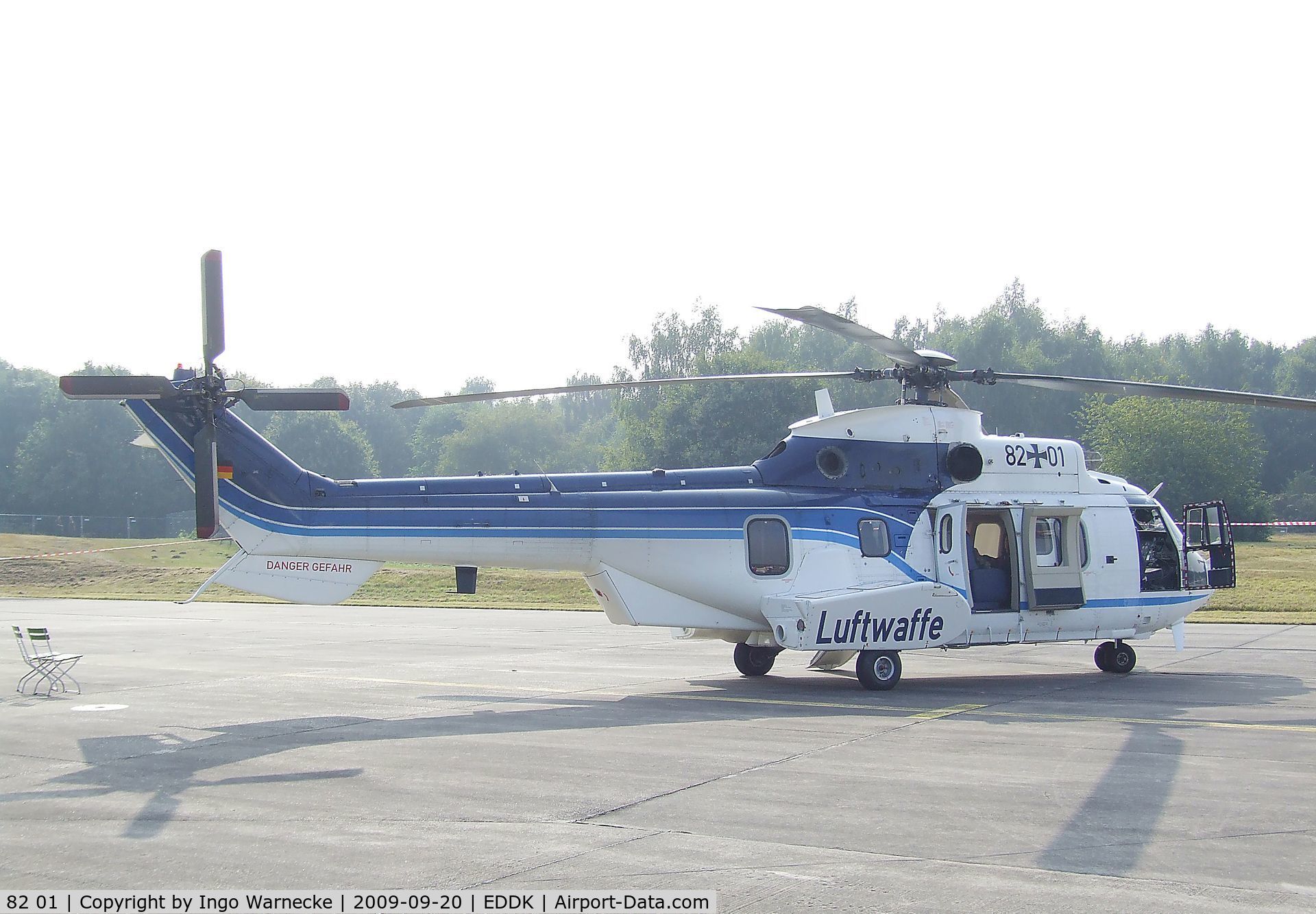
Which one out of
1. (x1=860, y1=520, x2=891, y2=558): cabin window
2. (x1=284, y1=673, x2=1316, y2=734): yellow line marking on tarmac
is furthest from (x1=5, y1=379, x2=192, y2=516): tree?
(x1=860, y1=520, x2=891, y2=558): cabin window

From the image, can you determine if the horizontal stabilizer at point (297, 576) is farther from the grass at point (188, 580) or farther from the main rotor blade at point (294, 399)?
the grass at point (188, 580)

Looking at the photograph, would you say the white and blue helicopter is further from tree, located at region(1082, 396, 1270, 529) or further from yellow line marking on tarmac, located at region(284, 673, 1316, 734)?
tree, located at region(1082, 396, 1270, 529)

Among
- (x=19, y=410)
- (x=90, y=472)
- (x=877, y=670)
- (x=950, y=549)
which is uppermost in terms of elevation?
(x=19, y=410)

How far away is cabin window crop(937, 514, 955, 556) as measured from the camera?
15.7 metres

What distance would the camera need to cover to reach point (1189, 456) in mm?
58531

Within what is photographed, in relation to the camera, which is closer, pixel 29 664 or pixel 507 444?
pixel 29 664

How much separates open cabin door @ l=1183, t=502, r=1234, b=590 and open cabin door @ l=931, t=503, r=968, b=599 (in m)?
3.91

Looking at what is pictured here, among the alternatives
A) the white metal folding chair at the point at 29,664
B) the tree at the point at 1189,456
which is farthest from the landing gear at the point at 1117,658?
the tree at the point at 1189,456

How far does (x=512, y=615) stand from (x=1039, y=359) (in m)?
75.8

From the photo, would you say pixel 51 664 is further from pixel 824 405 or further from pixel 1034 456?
→ pixel 1034 456

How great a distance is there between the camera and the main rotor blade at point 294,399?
13.0m

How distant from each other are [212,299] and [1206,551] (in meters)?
14.4

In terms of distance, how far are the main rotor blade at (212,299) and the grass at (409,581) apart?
22.2 metres

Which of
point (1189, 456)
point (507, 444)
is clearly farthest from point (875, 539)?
point (507, 444)
